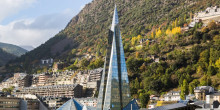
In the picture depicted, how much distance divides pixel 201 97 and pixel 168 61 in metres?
42.0

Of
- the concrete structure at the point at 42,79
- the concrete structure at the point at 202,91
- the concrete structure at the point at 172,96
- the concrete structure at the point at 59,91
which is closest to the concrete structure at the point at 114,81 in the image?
the concrete structure at the point at 202,91

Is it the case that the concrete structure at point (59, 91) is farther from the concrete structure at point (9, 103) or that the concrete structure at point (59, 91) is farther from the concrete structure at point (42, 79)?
the concrete structure at point (9, 103)

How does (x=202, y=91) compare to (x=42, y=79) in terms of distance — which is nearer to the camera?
(x=202, y=91)

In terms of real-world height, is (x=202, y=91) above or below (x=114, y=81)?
below

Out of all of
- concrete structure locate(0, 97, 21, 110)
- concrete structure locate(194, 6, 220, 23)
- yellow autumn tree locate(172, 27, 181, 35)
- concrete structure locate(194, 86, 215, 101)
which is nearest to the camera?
concrete structure locate(194, 86, 215, 101)

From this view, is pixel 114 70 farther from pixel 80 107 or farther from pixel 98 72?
pixel 98 72

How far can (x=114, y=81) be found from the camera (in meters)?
84.1

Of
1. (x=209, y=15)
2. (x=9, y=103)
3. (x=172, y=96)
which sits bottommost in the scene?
(x=9, y=103)

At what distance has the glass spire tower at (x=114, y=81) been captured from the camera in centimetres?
8256

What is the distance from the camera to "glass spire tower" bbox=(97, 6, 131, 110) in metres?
82.6

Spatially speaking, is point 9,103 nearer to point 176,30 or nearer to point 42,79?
point 42,79

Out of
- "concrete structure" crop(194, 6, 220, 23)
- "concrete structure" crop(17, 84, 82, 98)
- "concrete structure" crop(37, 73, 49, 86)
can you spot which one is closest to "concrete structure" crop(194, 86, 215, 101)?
"concrete structure" crop(17, 84, 82, 98)

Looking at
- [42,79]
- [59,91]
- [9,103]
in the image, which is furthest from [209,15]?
[9,103]

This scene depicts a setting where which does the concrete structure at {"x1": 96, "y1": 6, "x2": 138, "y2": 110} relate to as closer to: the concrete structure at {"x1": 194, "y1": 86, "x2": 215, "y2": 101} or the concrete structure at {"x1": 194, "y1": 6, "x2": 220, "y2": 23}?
the concrete structure at {"x1": 194, "y1": 86, "x2": 215, "y2": 101}
